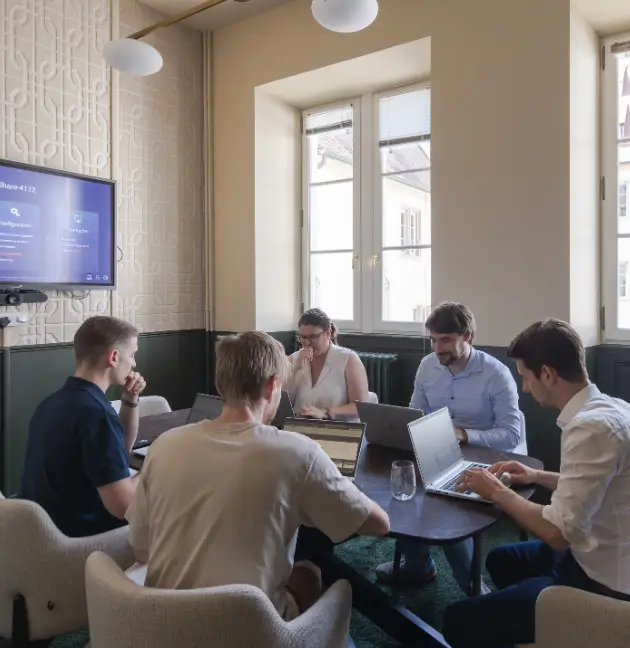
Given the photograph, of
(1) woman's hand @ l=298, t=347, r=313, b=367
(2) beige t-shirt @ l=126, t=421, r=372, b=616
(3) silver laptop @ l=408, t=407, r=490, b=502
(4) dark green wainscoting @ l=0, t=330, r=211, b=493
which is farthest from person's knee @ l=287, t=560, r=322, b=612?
(4) dark green wainscoting @ l=0, t=330, r=211, b=493

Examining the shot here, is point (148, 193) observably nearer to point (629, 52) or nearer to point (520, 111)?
point (520, 111)

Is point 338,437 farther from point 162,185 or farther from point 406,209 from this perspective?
point 162,185

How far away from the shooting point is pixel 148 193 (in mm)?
4266

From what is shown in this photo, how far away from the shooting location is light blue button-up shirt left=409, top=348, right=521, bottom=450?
2.36 metres

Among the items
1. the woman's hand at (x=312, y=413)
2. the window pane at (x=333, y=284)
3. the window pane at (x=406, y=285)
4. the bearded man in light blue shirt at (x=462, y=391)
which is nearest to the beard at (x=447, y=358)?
the bearded man in light blue shirt at (x=462, y=391)

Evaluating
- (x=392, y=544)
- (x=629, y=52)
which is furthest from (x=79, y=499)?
(x=629, y=52)

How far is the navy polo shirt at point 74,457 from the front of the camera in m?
1.64

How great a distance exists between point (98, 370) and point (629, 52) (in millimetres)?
3477

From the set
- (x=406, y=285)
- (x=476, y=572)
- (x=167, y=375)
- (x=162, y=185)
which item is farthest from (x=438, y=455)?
(x=162, y=185)

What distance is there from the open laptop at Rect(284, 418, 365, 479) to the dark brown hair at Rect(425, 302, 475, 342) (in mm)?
771

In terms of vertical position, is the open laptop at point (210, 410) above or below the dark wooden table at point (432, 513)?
above

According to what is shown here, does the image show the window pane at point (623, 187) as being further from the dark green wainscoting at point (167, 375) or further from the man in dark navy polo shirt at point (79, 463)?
the man in dark navy polo shirt at point (79, 463)

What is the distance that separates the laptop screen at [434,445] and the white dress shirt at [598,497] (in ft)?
1.53

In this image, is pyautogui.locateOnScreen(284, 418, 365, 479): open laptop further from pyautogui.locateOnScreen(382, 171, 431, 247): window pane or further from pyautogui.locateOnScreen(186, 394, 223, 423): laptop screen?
pyautogui.locateOnScreen(382, 171, 431, 247): window pane
